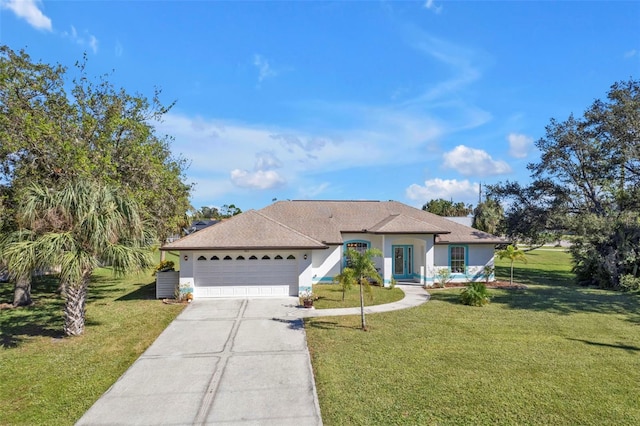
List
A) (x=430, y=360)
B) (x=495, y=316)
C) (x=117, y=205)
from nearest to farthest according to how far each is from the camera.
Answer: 1. (x=430, y=360)
2. (x=117, y=205)
3. (x=495, y=316)

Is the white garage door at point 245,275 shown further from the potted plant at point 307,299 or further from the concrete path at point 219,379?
the concrete path at point 219,379

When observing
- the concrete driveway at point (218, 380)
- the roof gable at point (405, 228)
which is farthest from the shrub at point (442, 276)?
the concrete driveway at point (218, 380)

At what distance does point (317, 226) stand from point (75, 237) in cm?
1434

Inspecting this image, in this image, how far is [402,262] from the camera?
22.4 metres

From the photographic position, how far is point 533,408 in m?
6.91

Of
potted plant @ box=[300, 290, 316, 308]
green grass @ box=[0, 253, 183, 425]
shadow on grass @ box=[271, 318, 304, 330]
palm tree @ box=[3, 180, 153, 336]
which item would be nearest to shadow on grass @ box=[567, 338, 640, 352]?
shadow on grass @ box=[271, 318, 304, 330]

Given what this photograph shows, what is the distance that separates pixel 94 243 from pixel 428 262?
16976 mm

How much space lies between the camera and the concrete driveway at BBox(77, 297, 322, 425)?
21.9 feet

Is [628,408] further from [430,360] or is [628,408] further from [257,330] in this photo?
[257,330]

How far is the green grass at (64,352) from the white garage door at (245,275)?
1863mm

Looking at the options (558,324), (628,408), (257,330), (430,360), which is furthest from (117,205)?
(558,324)

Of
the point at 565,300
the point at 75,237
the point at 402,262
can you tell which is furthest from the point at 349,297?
the point at 75,237

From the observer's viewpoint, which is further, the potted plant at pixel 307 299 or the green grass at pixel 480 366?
the potted plant at pixel 307 299

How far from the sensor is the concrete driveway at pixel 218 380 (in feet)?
21.9
